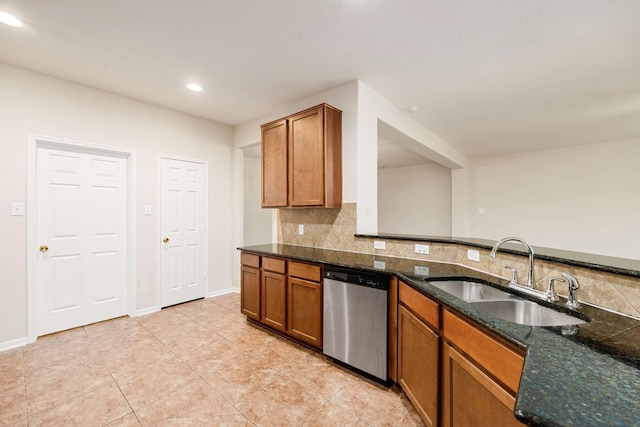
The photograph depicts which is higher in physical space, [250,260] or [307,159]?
[307,159]

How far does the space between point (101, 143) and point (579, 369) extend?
435 centimetres

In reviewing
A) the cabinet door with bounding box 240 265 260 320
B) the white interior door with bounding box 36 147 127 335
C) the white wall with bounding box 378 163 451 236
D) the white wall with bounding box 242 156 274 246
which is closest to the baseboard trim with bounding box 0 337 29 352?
the white interior door with bounding box 36 147 127 335

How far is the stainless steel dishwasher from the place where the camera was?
208cm

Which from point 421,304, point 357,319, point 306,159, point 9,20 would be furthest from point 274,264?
point 9,20

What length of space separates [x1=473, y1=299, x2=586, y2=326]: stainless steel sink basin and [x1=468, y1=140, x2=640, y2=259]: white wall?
564 cm

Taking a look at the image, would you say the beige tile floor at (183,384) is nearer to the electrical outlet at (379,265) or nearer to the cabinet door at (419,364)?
the cabinet door at (419,364)

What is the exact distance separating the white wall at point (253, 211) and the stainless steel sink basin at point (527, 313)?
393 cm

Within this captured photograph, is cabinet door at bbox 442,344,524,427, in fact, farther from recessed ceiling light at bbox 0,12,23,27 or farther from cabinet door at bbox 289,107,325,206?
recessed ceiling light at bbox 0,12,23,27

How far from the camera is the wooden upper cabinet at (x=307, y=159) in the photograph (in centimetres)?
290

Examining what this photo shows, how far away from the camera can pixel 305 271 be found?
2592mm

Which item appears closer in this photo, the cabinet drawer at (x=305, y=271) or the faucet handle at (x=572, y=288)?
the faucet handle at (x=572, y=288)

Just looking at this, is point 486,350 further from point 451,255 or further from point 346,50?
point 346,50

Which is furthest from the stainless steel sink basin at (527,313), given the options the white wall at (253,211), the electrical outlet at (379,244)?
the white wall at (253,211)

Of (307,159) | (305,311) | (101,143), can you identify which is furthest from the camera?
(101,143)
